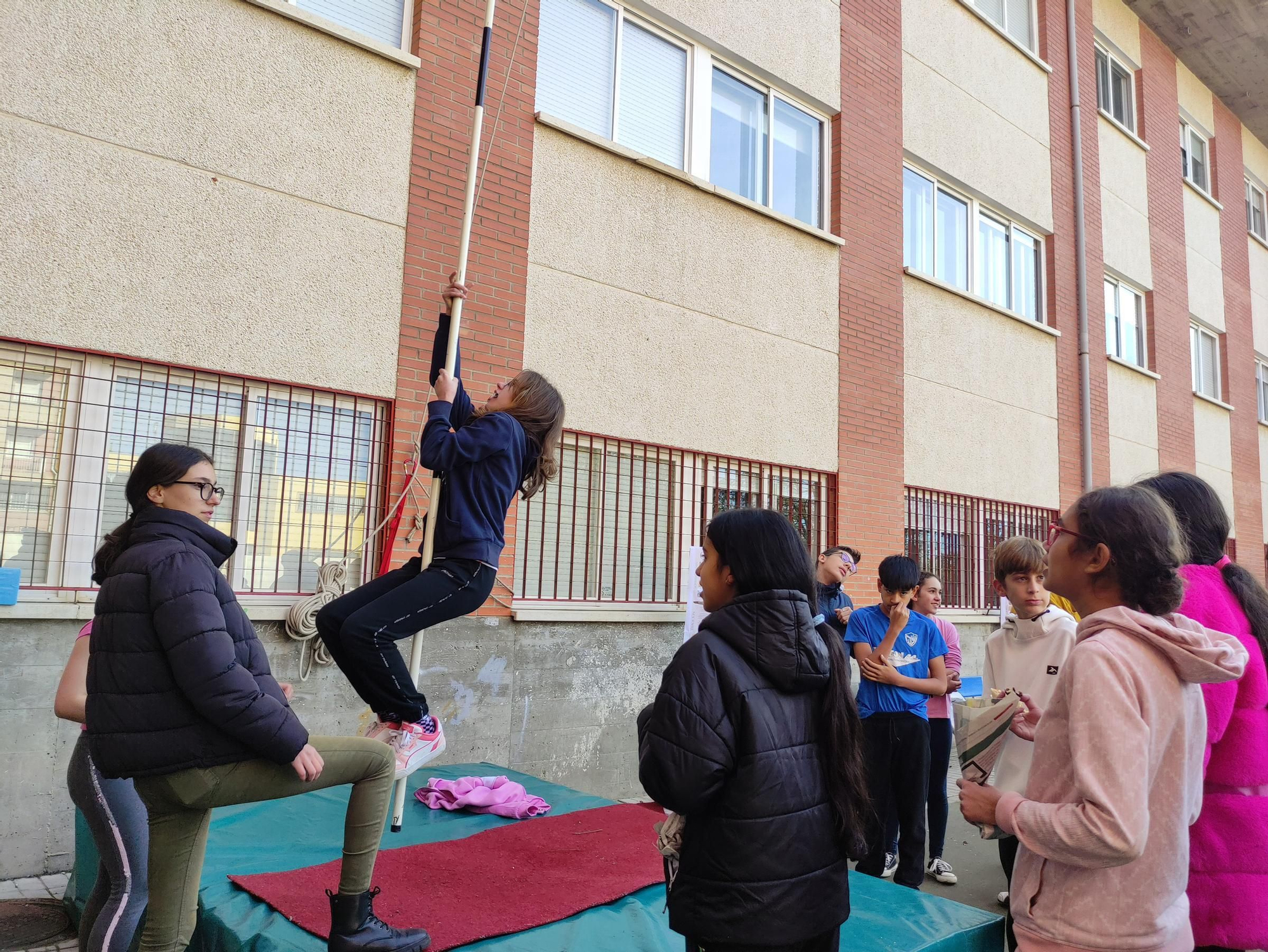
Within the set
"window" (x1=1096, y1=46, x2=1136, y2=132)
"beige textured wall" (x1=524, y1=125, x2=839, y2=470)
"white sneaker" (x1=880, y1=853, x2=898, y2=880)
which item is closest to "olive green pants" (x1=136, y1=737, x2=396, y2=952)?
"white sneaker" (x1=880, y1=853, x2=898, y2=880)

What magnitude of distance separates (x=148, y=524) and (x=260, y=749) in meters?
0.76

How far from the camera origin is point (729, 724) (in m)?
2.22

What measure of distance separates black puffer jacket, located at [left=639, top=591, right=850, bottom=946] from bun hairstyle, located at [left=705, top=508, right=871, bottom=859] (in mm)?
46

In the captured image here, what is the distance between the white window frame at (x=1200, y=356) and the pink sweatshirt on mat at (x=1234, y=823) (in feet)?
50.0

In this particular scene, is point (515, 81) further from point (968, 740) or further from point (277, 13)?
point (968, 740)

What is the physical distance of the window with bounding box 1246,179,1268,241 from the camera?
18.4 metres

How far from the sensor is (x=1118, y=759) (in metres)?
1.91

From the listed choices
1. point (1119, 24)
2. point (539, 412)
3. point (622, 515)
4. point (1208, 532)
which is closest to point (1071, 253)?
point (1119, 24)

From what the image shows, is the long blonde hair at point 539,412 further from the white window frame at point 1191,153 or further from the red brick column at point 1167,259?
the white window frame at point 1191,153

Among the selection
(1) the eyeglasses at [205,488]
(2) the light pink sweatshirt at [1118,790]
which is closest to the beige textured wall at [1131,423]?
(2) the light pink sweatshirt at [1118,790]

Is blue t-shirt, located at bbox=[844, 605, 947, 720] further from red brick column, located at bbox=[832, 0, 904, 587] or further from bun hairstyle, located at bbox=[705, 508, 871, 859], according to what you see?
red brick column, located at bbox=[832, 0, 904, 587]

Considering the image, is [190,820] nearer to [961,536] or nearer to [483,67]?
[483,67]

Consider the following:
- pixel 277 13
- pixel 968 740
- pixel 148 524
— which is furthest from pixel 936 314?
pixel 148 524

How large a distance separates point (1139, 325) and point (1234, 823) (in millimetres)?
A: 14163
